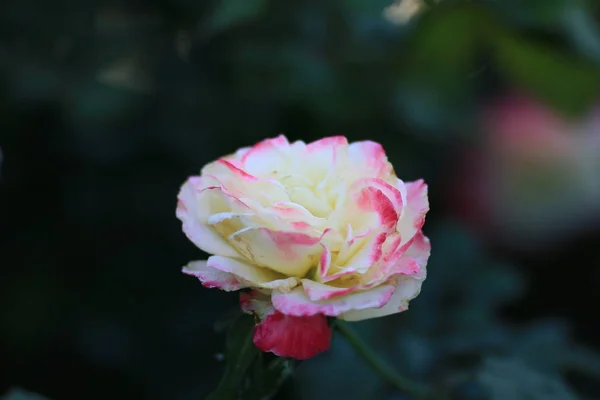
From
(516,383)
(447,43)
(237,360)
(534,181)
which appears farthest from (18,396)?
(534,181)

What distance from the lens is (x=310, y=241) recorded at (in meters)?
0.57

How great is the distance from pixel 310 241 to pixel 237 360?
0.44 ft

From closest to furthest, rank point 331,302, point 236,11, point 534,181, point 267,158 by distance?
1. point 331,302
2. point 267,158
3. point 236,11
4. point 534,181

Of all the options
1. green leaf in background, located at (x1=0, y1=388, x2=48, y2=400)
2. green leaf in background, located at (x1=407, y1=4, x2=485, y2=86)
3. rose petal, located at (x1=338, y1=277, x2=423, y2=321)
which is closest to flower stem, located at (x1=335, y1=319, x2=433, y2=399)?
rose petal, located at (x1=338, y1=277, x2=423, y2=321)

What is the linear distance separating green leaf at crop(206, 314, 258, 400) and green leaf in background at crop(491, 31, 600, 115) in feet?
2.25

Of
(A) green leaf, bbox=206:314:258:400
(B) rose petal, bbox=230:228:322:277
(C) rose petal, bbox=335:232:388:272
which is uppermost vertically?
(C) rose petal, bbox=335:232:388:272

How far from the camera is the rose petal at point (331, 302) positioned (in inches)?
21.6

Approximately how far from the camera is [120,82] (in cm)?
121

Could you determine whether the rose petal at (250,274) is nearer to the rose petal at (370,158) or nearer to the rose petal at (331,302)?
the rose petal at (331,302)

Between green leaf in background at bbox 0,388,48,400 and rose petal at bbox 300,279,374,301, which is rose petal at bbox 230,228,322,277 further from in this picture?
green leaf in background at bbox 0,388,48,400

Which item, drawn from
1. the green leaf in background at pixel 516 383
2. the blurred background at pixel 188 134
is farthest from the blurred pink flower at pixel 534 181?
the green leaf in background at pixel 516 383

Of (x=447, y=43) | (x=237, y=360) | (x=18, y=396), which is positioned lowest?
(x=18, y=396)

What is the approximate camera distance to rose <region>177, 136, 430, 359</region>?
1.87 feet

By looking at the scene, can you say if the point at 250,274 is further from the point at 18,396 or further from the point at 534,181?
the point at 534,181
